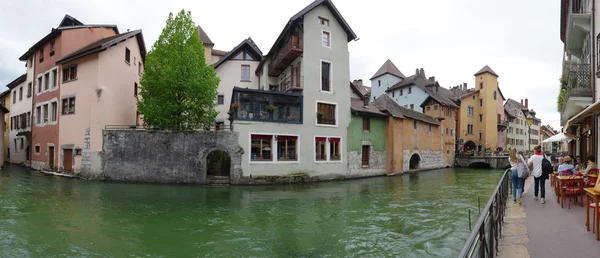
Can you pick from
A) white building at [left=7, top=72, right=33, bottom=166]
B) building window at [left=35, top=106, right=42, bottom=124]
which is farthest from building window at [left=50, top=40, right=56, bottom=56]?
white building at [left=7, top=72, right=33, bottom=166]

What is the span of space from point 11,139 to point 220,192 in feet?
108

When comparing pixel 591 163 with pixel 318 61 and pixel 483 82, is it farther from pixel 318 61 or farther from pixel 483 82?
pixel 483 82

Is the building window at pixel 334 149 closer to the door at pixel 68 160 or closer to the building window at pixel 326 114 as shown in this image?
the building window at pixel 326 114

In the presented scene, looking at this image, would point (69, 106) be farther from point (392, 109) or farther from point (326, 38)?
point (392, 109)

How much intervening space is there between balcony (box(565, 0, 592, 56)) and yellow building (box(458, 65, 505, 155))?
130ft

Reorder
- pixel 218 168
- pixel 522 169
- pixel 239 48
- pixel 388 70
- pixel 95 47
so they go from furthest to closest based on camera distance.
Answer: pixel 388 70, pixel 239 48, pixel 218 168, pixel 95 47, pixel 522 169

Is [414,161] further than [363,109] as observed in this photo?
Yes

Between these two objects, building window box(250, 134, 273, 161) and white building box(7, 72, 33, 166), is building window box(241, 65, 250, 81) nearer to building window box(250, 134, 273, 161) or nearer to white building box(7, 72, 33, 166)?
building window box(250, 134, 273, 161)

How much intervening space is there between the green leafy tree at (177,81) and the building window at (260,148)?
452cm

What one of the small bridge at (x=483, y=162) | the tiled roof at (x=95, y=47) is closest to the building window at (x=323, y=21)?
the tiled roof at (x=95, y=47)

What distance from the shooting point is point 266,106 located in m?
23.7

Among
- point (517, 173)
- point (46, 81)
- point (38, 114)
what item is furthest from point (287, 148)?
point (38, 114)

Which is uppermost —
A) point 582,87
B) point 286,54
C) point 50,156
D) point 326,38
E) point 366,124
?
point 326,38

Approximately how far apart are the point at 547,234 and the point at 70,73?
2924 cm
